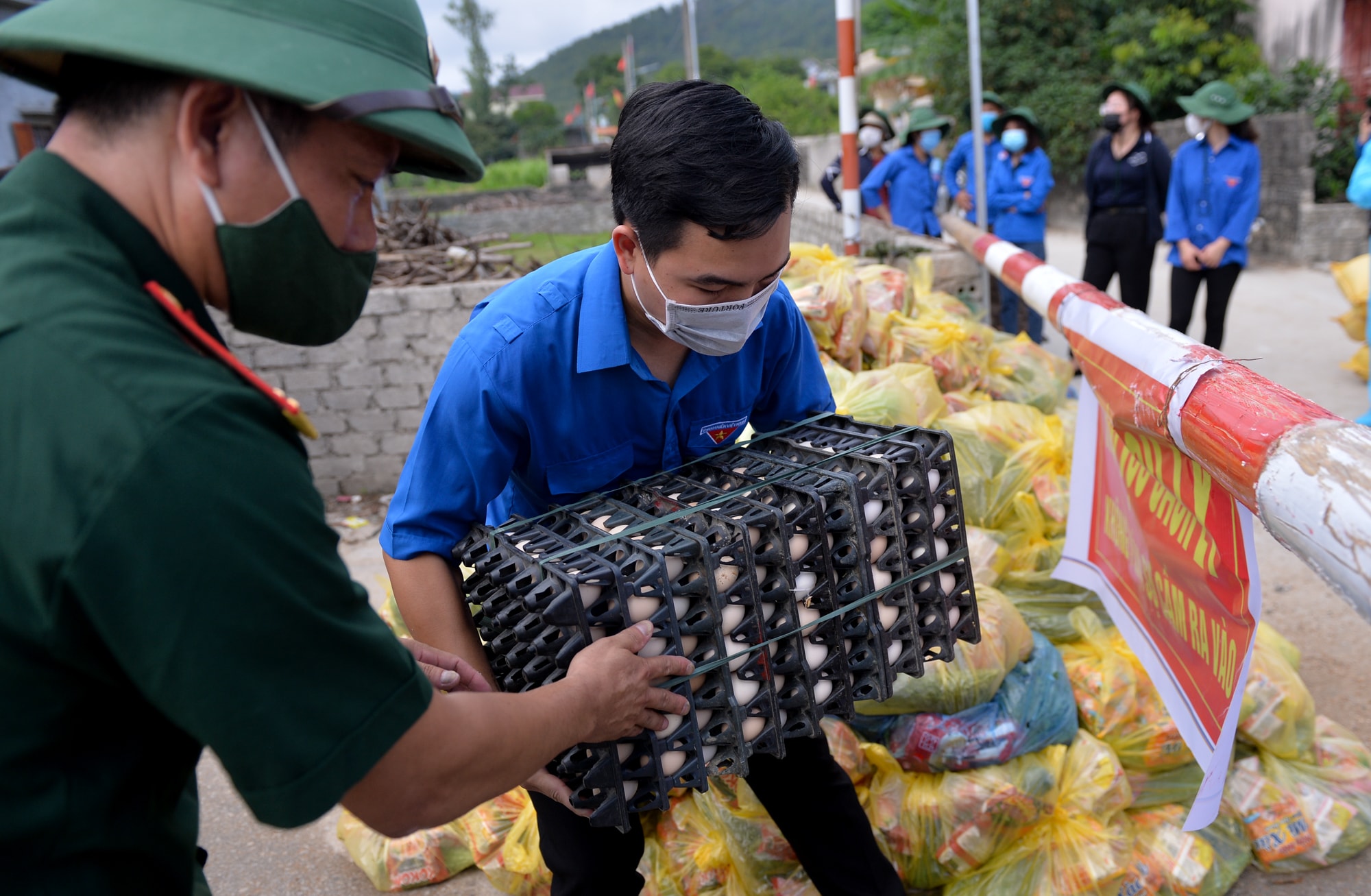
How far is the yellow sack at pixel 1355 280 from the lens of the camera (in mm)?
6277

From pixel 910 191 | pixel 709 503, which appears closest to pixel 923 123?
pixel 910 191

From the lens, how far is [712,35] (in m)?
160

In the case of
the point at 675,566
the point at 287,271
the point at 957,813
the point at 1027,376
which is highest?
the point at 287,271

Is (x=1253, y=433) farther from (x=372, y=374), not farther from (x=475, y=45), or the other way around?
(x=475, y=45)

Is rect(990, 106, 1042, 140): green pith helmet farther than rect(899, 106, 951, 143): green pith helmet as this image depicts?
No

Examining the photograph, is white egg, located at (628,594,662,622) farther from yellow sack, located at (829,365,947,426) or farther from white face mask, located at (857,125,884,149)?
white face mask, located at (857,125,884,149)

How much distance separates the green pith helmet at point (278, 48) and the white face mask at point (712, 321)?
75cm

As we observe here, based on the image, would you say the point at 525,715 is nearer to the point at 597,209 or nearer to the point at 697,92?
the point at 697,92

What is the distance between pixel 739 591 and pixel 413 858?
1729 millimetres

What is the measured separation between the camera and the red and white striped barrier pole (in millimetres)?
1117

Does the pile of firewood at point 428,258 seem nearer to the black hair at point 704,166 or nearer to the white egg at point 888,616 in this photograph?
the black hair at point 704,166

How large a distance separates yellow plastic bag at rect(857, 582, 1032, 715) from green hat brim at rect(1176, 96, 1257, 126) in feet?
17.2


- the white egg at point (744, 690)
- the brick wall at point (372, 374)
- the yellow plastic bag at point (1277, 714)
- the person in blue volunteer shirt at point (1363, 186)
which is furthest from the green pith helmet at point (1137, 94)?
the white egg at point (744, 690)

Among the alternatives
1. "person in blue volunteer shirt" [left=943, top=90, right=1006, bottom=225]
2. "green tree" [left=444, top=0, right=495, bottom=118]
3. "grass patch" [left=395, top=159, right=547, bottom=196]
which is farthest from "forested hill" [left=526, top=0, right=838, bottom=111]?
"person in blue volunteer shirt" [left=943, top=90, right=1006, bottom=225]
